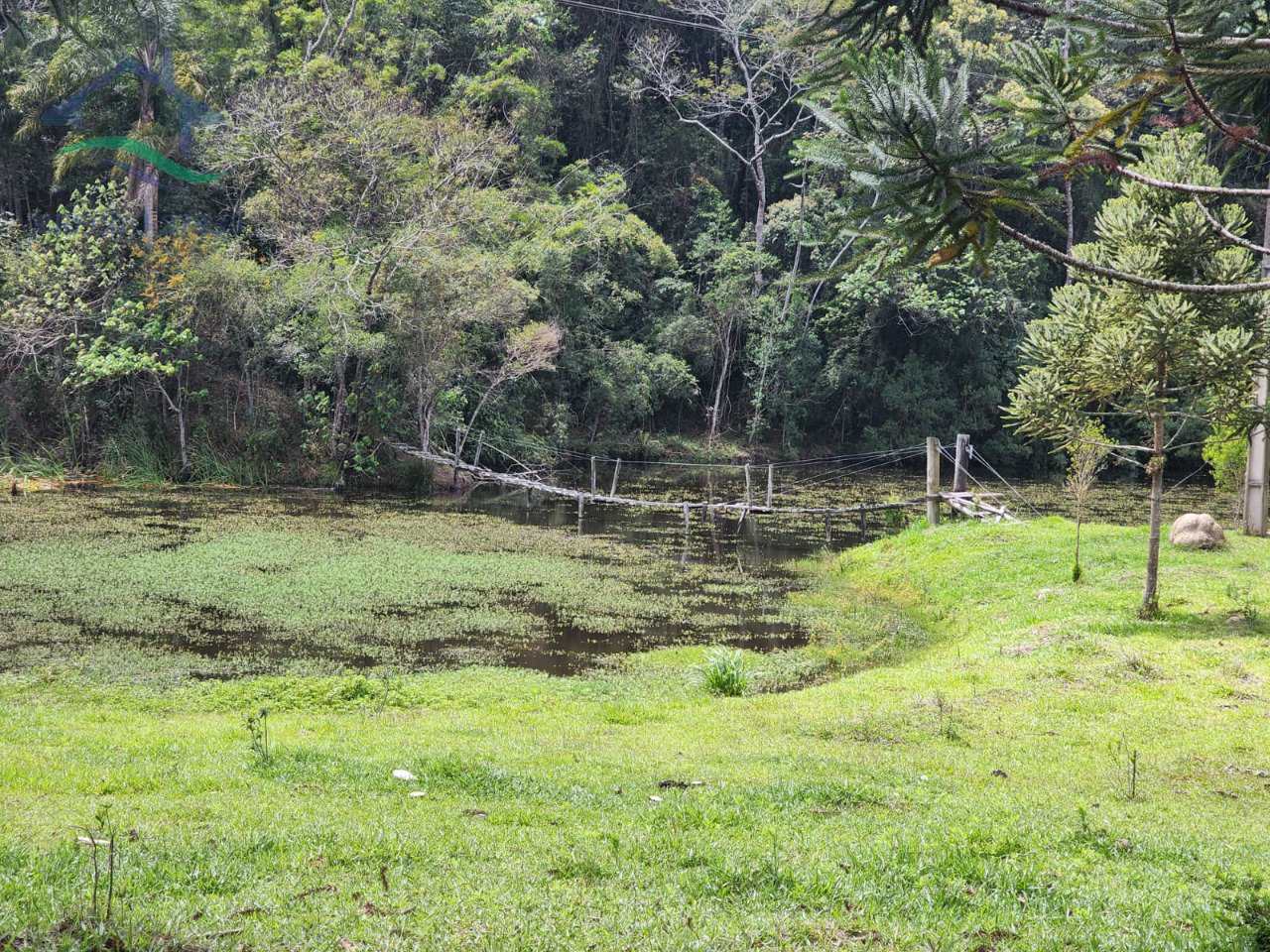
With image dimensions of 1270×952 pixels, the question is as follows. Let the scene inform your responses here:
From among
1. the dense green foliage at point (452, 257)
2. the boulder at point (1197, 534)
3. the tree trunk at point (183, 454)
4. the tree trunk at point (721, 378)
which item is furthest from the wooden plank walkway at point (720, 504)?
the tree trunk at point (721, 378)

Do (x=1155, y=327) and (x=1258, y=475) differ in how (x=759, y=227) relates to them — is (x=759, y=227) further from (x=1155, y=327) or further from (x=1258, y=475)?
(x=1155, y=327)

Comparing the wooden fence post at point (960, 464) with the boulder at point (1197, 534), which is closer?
the boulder at point (1197, 534)

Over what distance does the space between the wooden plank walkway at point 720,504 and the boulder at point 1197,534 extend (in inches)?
129

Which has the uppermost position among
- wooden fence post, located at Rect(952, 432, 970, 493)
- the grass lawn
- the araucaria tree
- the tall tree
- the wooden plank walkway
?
the tall tree

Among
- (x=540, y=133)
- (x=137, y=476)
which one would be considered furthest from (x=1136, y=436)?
(x=137, y=476)

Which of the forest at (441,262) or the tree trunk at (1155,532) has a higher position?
the forest at (441,262)

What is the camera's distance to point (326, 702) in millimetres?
8867

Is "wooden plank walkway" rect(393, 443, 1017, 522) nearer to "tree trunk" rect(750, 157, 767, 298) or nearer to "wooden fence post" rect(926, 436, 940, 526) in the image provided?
"wooden fence post" rect(926, 436, 940, 526)

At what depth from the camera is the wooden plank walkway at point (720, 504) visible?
61.9 ft

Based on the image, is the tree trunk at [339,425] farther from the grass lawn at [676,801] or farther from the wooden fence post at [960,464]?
the grass lawn at [676,801]

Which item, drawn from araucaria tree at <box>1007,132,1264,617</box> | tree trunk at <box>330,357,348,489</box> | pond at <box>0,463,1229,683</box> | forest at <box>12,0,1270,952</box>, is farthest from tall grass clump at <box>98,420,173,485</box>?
araucaria tree at <box>1007,132,1264,617</box>

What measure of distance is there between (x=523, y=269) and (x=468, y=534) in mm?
11888

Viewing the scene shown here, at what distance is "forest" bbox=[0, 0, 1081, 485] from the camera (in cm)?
2373

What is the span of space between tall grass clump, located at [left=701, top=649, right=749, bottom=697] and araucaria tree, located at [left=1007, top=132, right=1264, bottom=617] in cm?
429
